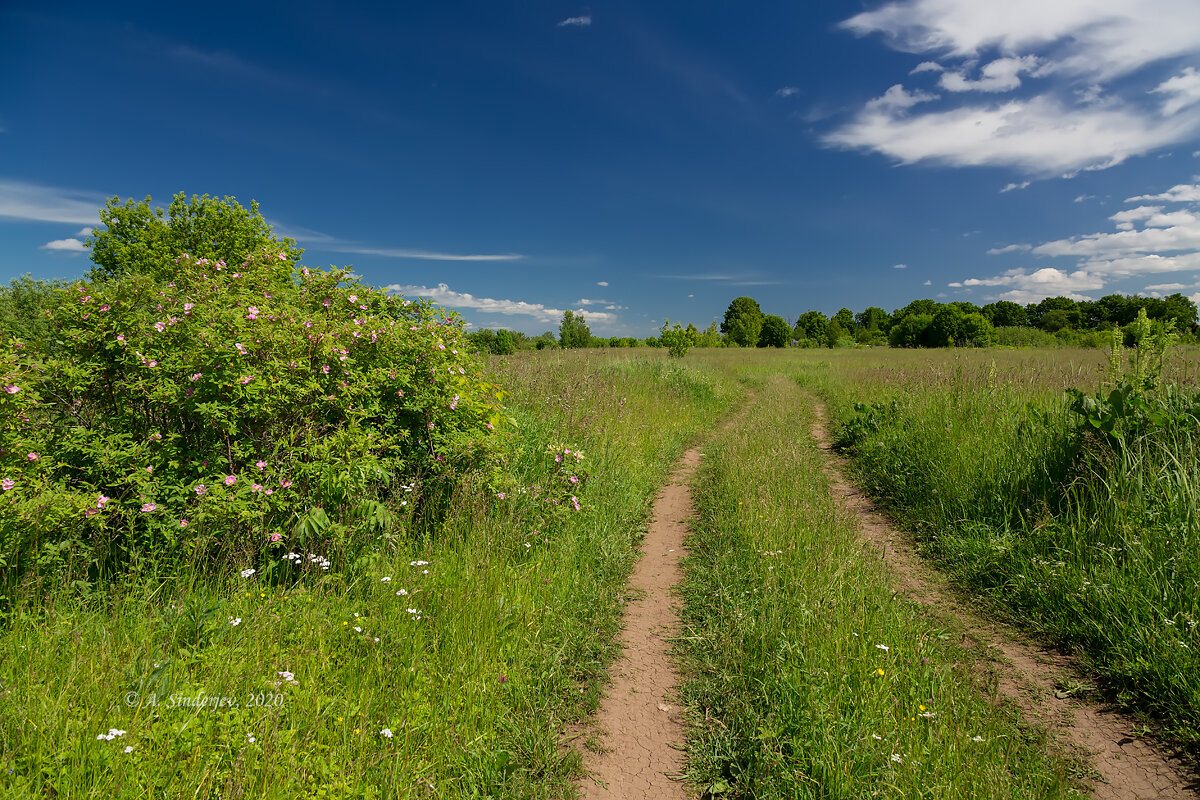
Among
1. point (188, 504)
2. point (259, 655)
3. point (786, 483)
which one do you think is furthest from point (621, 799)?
point (786, 483)

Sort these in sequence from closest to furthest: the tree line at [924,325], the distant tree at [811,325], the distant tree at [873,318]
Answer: the tree line at [924,325]
the distant tree at [811,325]
the distant tree at [873,318]

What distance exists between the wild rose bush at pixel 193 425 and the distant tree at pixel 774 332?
270 ft

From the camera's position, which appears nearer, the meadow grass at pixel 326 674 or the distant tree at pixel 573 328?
the meadow grass at pixel 326 674

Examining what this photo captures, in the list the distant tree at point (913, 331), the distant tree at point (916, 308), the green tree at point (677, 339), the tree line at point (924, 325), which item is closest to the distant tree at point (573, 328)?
the tree line at point (924, 325)

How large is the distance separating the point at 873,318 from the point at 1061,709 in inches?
4636

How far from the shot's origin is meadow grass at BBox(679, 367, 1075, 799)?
2.36 meters

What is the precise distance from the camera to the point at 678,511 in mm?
6477

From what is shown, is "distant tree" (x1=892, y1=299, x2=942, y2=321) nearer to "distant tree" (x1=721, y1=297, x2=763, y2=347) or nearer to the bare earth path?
"distant tree" (x1=721, y1=297, x2=763, y2=347)

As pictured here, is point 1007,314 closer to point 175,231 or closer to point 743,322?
point 743,322

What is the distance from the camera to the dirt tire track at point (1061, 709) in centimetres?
246

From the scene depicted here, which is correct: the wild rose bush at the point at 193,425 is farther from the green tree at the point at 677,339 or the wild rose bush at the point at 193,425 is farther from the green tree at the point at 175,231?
the green tree at the point at 677,339

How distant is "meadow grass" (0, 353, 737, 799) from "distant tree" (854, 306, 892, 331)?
113827 millimetres

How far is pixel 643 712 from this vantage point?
3.05 metres

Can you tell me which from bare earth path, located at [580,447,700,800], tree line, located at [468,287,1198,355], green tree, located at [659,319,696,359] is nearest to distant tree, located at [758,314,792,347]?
tree line, located at [468,287,1198,355]
